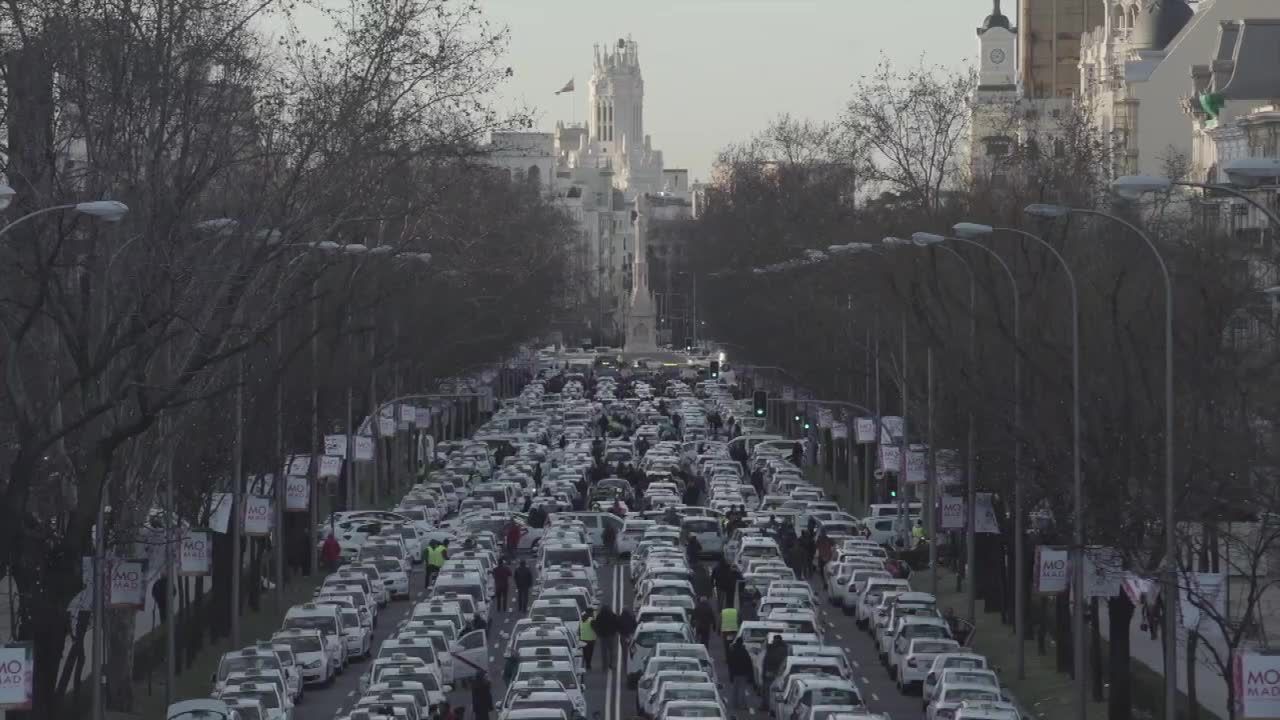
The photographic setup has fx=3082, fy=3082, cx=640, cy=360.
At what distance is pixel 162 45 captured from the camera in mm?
35156

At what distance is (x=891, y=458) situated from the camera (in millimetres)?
65062

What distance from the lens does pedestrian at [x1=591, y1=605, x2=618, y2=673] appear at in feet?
148

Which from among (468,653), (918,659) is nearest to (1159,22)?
(918,659)

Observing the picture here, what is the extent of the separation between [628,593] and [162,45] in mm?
25617

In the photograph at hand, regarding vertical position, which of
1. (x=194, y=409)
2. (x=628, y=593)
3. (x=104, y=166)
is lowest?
(x=628, y=593)

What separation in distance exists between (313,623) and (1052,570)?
38.9ft

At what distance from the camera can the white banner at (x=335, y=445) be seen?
63312mm

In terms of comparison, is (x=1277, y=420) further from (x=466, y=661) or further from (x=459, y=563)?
(x=459, y=563)

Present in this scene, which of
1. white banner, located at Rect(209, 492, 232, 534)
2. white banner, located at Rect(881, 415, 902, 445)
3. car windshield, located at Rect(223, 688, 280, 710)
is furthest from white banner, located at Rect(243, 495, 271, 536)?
white banner, located at Rect(881, 415, 902, 445)

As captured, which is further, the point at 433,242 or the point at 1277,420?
the point at 433,242

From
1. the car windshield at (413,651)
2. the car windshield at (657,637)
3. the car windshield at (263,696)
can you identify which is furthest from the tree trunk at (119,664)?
the car windshield at (657,637)

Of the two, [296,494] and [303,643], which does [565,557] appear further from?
[303,643]

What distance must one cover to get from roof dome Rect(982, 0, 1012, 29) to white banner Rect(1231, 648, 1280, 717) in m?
139

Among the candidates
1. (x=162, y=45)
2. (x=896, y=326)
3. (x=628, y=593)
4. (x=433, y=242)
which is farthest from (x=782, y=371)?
(x=162, y=45)
